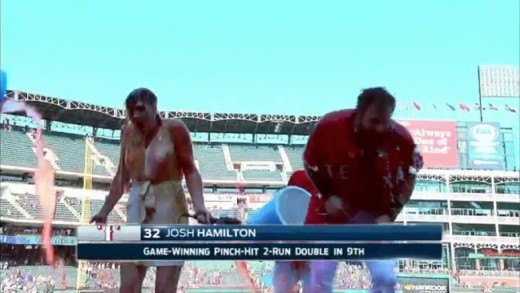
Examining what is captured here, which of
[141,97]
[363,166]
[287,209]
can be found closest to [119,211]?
[141,97]

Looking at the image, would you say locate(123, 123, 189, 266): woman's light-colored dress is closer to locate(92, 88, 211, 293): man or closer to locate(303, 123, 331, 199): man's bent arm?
locate(92, 88, 211, 293): man

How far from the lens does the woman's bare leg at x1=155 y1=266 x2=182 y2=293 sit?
212 centimetres

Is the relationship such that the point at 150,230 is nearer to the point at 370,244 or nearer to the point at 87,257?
the point at 87,257

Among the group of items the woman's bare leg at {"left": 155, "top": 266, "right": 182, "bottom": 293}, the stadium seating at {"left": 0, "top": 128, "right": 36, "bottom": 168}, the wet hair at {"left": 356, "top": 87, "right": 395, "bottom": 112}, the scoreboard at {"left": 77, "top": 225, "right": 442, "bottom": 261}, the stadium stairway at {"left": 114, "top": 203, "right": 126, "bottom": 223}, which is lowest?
the woman's bare leg at {"left": 155, "top": 266, "right": 182, "bottom": 293}

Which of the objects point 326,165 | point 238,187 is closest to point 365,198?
point 326,165

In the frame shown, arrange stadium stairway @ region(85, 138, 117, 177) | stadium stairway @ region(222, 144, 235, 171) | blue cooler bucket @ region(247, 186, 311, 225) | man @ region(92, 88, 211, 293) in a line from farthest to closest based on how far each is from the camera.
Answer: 1. stadium stairway @ region(222, 144, 235, 171)
2. stadium stairway @ region(85, 138, 117, 177)
3. blue cooler bucket @ region(247, 186, 311, 225)
4. man @ region(92, 88, 211, 293)

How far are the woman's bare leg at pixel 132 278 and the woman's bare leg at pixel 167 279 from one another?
0.06 m

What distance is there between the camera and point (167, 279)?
2170 mm

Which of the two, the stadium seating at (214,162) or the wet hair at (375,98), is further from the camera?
the stadium seating at (214,162)

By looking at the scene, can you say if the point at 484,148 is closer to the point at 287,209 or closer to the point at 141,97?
the point at 287,209

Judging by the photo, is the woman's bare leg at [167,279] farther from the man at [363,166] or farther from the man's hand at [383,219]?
the man's hand at [383,219]

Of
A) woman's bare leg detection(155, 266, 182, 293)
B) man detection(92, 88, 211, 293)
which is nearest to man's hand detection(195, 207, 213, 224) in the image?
man detection(92, 88, 211, 293)

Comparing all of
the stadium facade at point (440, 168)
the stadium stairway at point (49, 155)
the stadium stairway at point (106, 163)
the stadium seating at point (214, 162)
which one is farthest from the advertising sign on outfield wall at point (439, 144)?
the stadium stairway at point (106, 163)

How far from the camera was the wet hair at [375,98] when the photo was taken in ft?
7.02
